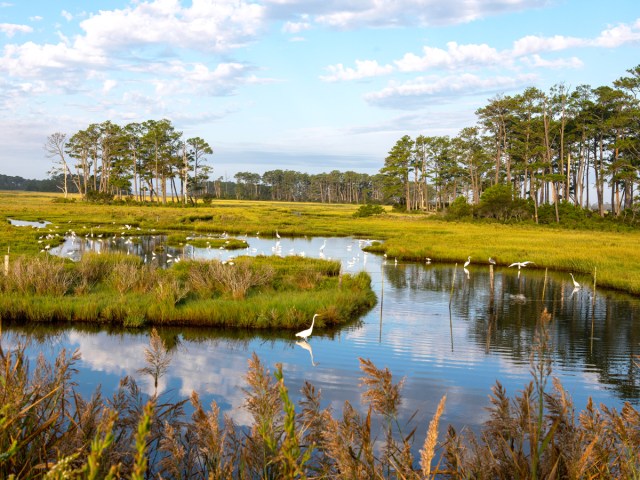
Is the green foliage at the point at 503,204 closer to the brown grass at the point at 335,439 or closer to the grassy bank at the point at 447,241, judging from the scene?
the grassy bank at the point at 447,241

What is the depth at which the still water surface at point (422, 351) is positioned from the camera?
1013 cm

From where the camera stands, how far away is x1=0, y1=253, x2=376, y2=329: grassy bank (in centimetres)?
1472

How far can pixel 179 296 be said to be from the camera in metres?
15.8

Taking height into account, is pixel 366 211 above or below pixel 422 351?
above

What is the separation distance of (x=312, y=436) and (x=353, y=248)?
33.5 m

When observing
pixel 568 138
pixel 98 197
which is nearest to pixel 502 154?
pixel 568 138

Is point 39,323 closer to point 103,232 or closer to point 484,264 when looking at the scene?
point 484,264

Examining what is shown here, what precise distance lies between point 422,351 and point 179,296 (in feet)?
23.6

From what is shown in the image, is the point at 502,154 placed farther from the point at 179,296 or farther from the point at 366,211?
the point at 179,296

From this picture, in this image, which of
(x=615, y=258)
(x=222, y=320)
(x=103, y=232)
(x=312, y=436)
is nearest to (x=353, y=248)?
(x=615, y=258)

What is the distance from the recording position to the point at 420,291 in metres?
21.3

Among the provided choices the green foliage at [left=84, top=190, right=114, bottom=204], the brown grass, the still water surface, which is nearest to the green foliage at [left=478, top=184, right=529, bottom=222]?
the still water surface

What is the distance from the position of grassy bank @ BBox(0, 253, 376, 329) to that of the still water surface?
586mm

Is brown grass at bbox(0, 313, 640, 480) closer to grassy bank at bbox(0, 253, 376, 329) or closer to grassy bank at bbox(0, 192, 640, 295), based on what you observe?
grassy bank at bbox(0, 253, 376, 329)
